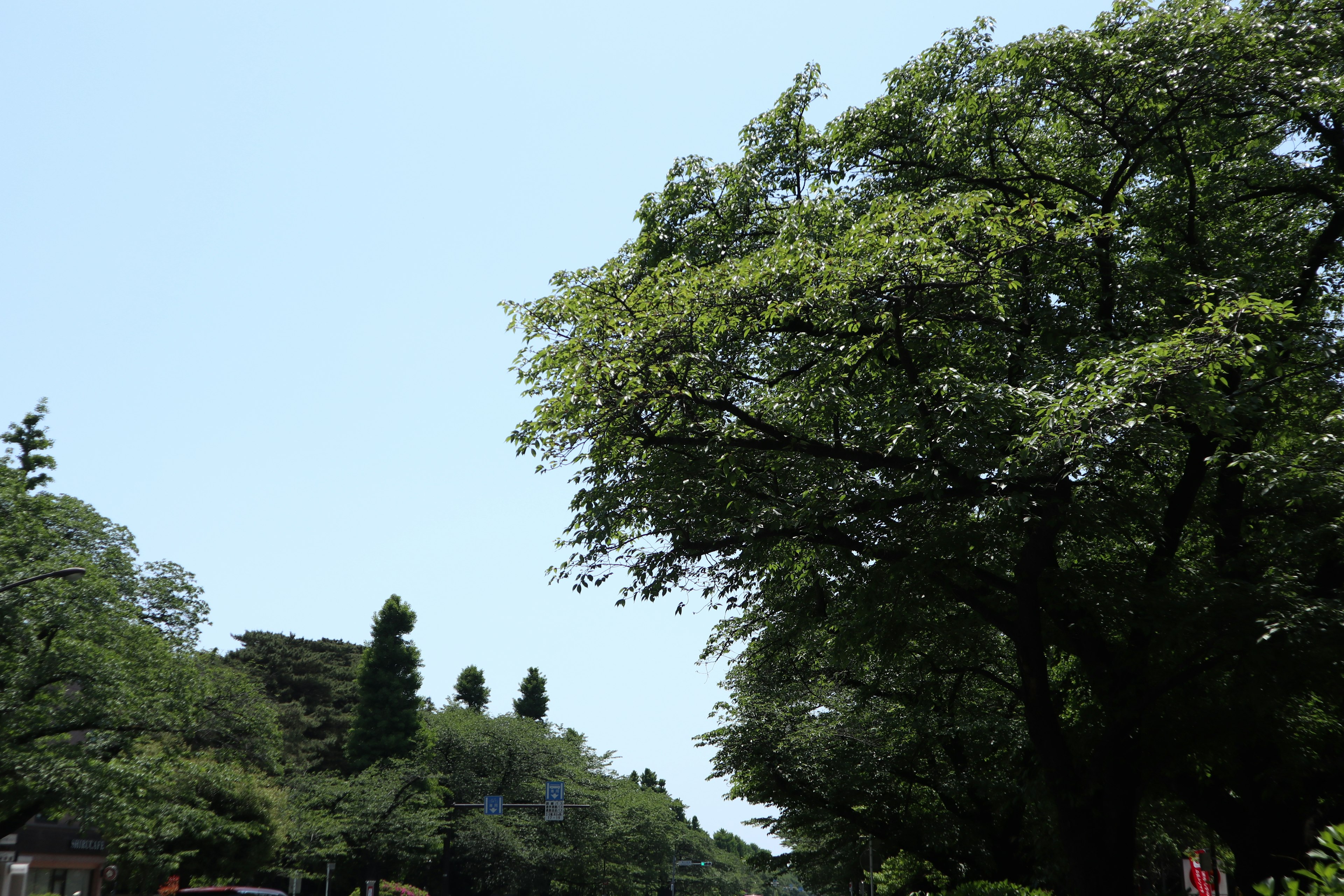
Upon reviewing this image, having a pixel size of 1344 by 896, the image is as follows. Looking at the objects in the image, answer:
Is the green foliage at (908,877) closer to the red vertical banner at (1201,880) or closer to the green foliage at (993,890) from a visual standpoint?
the red vertical banner at (1201,880)

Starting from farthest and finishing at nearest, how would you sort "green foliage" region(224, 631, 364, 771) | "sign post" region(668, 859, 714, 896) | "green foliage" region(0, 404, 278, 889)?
"sign post" region(668, 859, 714, 896)
"green foliage" region(224, 631, 364, 771)
"green foliage" region(0, 404, 278, 889)

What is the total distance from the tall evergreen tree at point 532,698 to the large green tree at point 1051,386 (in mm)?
85776

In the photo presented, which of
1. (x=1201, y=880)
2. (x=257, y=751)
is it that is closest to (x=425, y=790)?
(x=257, y=751)

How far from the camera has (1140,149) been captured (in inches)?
613

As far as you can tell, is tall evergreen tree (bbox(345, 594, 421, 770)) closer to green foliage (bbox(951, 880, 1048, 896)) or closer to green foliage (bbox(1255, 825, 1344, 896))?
green foliage (bbox(951, 880, 1048, 896))

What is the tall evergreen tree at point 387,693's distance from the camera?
62375 mm

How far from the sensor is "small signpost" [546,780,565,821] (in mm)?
50062

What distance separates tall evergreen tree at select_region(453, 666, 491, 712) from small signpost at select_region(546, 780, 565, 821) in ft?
152

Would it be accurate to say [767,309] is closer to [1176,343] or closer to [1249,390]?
[1176,343]

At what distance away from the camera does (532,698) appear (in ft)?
326

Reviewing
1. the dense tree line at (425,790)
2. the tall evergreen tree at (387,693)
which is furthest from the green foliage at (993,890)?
the tall evergreen tree at (387,693)

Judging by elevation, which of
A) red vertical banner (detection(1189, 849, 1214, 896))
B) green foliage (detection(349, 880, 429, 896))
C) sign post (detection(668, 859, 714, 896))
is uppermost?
red vertical banner (detection(1189, 849, 1214, 896))

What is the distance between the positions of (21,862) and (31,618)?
60.1 ft

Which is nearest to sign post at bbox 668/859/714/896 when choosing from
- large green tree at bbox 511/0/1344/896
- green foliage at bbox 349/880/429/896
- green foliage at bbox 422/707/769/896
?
green foliage at bbox 422/707/769/896
